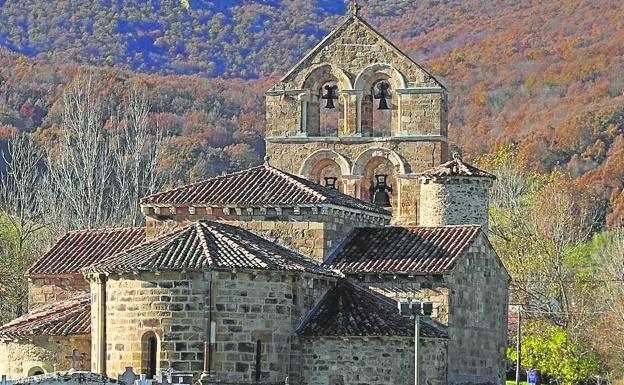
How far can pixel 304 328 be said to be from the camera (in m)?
46.4

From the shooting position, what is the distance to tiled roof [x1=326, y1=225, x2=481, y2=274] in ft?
161

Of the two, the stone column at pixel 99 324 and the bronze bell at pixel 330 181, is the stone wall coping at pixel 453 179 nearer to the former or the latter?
the bronze bell at pixel 330 181

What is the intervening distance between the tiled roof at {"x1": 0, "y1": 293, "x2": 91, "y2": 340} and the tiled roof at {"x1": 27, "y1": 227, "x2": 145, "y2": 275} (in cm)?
238

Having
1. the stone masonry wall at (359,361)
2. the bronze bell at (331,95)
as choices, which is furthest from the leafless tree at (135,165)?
the stone masonry wall at (359,361)

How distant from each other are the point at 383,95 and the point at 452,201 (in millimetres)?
5298

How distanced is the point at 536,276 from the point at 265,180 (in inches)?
1069

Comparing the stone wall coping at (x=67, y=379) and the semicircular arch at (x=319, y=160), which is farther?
the semicircular arch at (x=319, y=160)

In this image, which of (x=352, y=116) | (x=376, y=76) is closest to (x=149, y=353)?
(x=352, y=116)

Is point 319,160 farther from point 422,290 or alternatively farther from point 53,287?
point 422,290

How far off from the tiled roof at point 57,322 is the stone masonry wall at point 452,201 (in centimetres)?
968

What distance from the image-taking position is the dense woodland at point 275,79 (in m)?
75.8

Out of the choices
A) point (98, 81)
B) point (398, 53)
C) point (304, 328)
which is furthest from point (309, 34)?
point (304, 328)

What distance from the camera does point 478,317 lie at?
168 feet

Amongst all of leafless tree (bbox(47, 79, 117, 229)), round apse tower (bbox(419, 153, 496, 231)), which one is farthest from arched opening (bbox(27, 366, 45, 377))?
leafless tree (bbox(47, 79, 117, 229))
